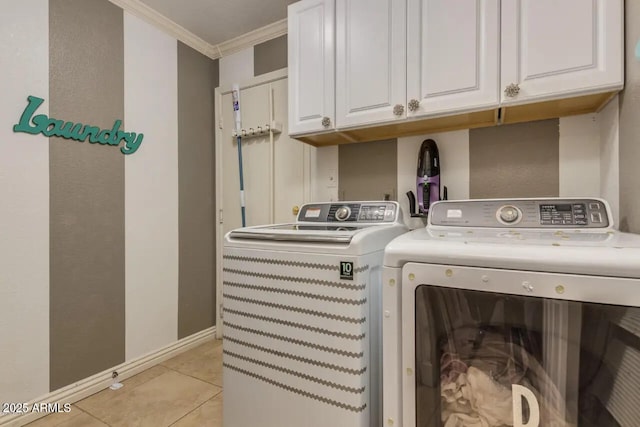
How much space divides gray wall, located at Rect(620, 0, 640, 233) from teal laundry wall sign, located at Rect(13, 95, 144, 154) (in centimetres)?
271

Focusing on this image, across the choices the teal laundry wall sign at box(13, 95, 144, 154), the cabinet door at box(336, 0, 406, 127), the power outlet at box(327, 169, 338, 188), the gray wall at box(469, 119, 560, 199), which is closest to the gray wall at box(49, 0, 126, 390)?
the teal laundry wall sign at box(13, 95, 144, 154)

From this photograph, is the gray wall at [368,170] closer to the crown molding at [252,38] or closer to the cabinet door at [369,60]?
the cabinet door at [369,60]

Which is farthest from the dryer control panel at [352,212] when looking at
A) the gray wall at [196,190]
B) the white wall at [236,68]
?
the white wall at [236,68]

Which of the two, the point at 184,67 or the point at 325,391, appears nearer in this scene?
the point at 325,391

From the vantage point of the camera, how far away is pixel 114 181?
2.13 m

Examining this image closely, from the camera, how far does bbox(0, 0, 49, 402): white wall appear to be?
1638 millimetres

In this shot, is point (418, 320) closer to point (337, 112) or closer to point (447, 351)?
point (447, 351)

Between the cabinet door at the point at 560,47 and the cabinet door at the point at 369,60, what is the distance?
1.57ft

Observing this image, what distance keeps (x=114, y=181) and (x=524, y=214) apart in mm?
2434

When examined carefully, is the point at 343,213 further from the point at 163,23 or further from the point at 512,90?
the point at 163,23

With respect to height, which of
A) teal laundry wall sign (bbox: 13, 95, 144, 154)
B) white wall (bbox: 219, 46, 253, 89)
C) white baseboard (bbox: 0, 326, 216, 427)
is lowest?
white baseboard (bbox: 0, 326, 216, 427)

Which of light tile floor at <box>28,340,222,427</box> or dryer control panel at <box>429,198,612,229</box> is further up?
dryer control panel at <box>429,198,612,229</box>

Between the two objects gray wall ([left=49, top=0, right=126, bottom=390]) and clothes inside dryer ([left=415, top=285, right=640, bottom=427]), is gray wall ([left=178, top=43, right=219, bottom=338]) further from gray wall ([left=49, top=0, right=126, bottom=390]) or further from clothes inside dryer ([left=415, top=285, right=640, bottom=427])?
clothes inside dryer ([left=415, top=285, right=640, bottom=427])

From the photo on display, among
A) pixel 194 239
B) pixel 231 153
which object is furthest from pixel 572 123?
pixel 194 239
